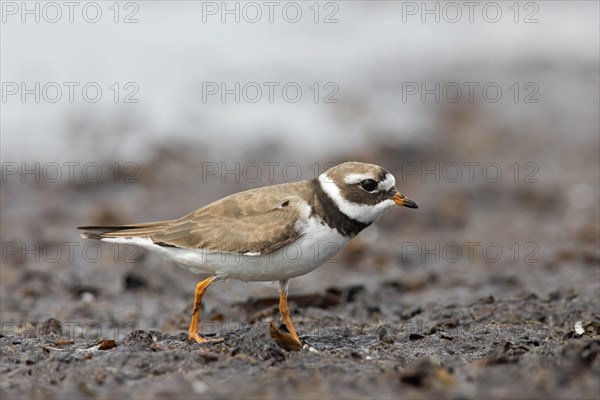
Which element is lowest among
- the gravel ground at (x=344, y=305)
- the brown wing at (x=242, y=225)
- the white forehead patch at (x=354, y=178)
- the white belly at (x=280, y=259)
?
the gravel ground at (x=344, y=305)

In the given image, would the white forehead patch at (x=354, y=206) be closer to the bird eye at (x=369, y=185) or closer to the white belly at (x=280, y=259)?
the bird eye at (x=369, y=185)

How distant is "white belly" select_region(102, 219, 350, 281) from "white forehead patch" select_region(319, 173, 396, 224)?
203mm

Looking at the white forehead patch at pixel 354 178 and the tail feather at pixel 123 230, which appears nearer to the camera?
the white forehead patch at pixel 354 178

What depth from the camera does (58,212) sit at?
1330 cm

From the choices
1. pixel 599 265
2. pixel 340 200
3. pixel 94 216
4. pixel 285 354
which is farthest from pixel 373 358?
pixel 94 216

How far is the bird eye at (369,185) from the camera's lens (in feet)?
23.7

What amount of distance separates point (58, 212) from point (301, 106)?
7090 mm

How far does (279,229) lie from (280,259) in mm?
235

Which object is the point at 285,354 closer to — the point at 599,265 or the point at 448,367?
the point at 448,367

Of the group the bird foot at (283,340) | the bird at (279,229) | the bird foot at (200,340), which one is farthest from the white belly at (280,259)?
the bird foot at (283,340)

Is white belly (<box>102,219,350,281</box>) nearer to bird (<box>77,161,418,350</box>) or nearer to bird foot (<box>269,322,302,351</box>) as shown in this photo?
bird (<box>77,161,418,350</box>)

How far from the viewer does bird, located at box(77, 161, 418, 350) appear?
22.8 ft

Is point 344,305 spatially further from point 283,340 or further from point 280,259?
point 283,340

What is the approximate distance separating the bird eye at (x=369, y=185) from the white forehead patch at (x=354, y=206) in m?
0.04
